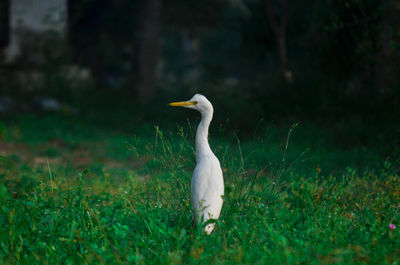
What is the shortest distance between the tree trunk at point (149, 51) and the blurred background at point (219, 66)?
25 millimetres

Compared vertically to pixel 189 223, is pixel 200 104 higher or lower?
higher

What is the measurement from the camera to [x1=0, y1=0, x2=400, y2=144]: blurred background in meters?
6.96

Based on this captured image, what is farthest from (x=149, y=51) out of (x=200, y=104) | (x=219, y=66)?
(x=200, y=104)

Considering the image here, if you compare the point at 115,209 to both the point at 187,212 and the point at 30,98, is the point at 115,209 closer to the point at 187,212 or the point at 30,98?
the point at 187,212

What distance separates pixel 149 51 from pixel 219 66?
370 cm

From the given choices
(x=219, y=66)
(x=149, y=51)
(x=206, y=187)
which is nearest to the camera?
(x=206, y=187)

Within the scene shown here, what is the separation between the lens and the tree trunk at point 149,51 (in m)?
11.3

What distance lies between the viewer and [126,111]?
1047cm

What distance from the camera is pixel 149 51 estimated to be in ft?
38.2

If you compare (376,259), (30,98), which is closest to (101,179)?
(376,259)

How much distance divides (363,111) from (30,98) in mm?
7373

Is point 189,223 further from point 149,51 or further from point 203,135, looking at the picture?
point 149,51

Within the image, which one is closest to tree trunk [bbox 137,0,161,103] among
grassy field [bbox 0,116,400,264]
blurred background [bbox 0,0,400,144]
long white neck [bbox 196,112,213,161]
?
blurred background [bbox 0,0,400,144]

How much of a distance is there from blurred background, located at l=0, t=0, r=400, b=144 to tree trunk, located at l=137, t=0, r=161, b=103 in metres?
0.02
